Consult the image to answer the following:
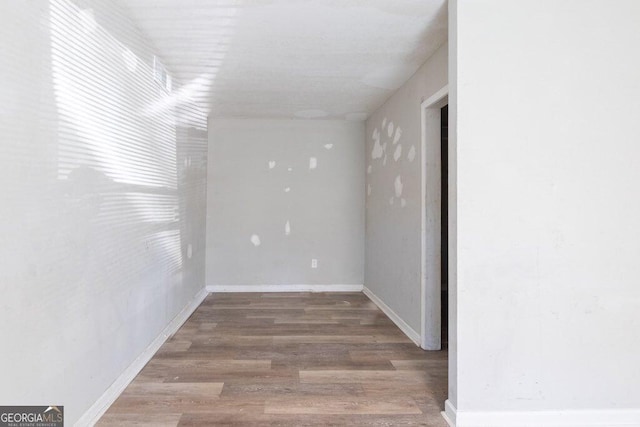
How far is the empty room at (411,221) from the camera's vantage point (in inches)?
61.7

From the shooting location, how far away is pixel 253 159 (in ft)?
16.5

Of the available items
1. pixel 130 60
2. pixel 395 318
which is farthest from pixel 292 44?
pixel 395 318

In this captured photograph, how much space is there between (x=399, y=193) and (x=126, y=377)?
260 cm

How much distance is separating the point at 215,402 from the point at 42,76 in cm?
178

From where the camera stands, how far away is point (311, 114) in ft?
15.6

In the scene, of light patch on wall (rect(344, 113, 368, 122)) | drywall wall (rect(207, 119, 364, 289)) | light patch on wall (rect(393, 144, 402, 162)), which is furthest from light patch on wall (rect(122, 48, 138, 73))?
light patch on wall (rect(344, 113, 368, 122))

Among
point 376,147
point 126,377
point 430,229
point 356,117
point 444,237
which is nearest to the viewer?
point 126,377

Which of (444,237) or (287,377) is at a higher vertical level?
(444,237)

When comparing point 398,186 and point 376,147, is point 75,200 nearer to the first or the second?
point 398,186
